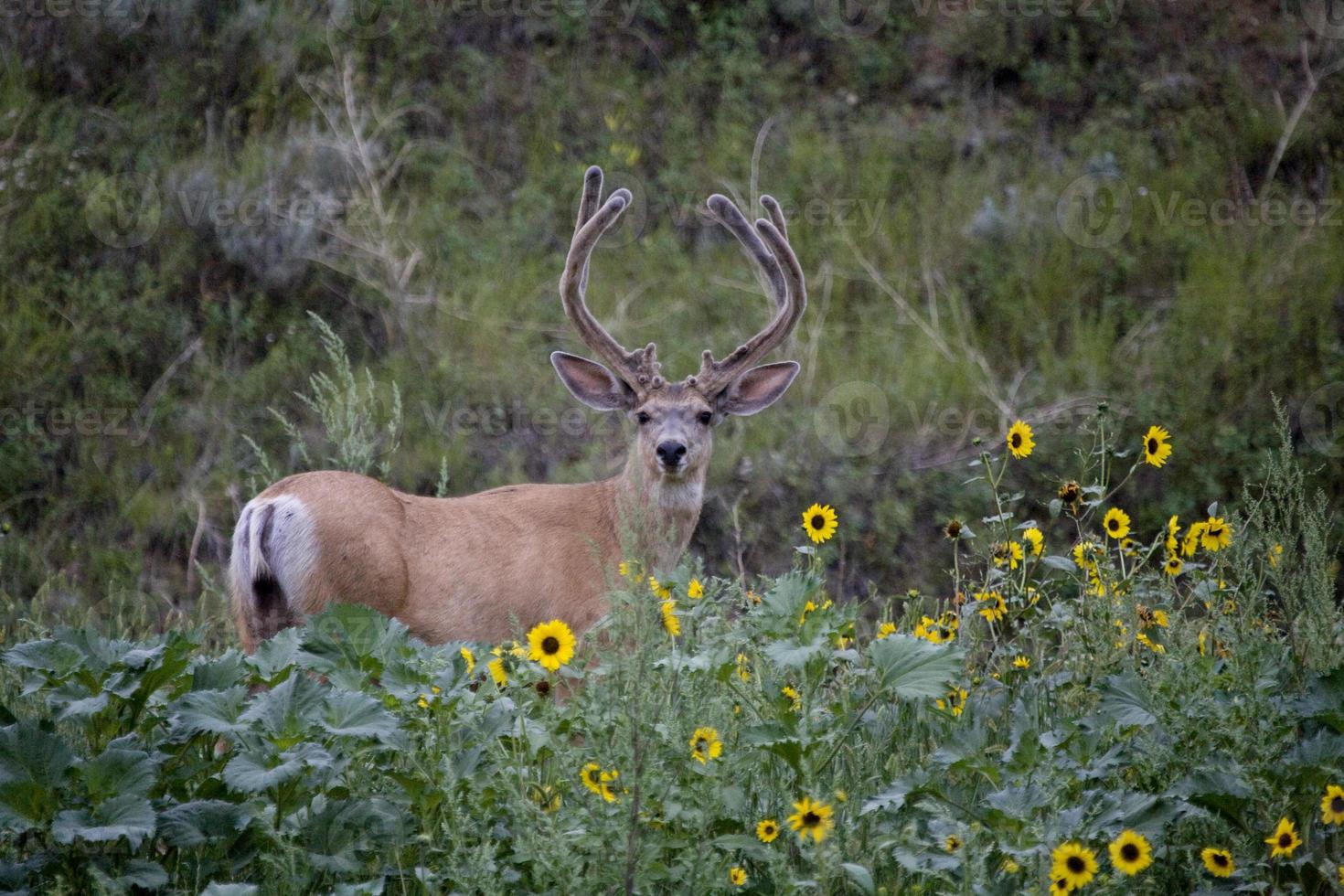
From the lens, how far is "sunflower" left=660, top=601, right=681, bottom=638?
3.86 m

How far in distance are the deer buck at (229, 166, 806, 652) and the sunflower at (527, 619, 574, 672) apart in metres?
1.43

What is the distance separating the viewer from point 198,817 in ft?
11.4

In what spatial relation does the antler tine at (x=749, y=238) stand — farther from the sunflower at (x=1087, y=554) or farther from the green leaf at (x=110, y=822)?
the green leaf at (x=110, y=822)

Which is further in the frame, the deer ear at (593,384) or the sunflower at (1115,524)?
the deer ear at (593,384)

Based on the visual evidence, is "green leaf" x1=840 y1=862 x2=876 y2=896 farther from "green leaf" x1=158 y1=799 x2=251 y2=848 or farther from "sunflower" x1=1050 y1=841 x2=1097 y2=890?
"green leaf" x1=158 y1=799 x2=251 y2=848

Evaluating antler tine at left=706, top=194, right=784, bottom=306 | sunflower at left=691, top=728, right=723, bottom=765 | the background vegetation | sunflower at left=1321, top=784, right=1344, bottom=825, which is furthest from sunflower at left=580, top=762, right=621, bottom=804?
the background vegetation

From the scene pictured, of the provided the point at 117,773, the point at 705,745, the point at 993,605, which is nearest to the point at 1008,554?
the point at 993,605

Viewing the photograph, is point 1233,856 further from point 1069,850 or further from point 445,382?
point 445,382

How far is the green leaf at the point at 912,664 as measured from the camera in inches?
144

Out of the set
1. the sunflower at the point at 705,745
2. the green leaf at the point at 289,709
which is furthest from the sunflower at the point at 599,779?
the green leaf at the point at 289,709

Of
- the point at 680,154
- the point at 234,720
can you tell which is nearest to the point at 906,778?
the point at 234,720

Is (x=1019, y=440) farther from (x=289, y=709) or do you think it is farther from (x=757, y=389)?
(x=757, y=389)

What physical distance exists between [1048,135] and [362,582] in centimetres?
789

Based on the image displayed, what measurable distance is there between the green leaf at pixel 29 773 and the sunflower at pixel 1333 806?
2.79 meters
